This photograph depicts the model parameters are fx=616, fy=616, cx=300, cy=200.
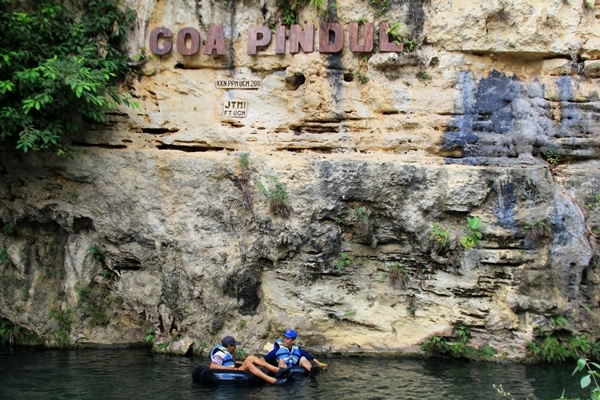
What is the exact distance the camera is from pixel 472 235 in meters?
10.3

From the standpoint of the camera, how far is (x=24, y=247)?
11719 millimetres

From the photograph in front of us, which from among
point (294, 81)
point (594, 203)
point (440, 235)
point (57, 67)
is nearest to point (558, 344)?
point (594, 203)

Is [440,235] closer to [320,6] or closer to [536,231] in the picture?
[536,231]

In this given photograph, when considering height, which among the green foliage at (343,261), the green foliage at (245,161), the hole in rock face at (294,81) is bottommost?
the green foliage at (343,261)

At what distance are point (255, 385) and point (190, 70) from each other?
19.4 feet

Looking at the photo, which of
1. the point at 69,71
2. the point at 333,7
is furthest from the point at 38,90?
the point at 333,7

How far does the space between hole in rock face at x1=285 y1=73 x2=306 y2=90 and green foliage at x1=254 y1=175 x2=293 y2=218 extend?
181cm

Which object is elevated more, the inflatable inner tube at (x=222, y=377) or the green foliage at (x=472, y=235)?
the green foliage at (x=472, y=235)

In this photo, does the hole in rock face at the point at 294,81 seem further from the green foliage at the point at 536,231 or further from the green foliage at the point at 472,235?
the green foliage at the point at 536,231

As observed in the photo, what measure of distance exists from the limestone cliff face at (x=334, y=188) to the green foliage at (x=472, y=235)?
11 cm

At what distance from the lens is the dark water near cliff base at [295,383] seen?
8328 millimetres

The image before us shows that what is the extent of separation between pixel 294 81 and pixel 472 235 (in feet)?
13.9

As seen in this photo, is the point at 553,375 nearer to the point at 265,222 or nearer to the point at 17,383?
the point at 265,222

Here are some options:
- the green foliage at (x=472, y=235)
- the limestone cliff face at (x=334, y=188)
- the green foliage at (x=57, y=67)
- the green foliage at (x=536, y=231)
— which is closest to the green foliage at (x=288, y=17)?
the limestone cliff face at (x=334, y=188)
